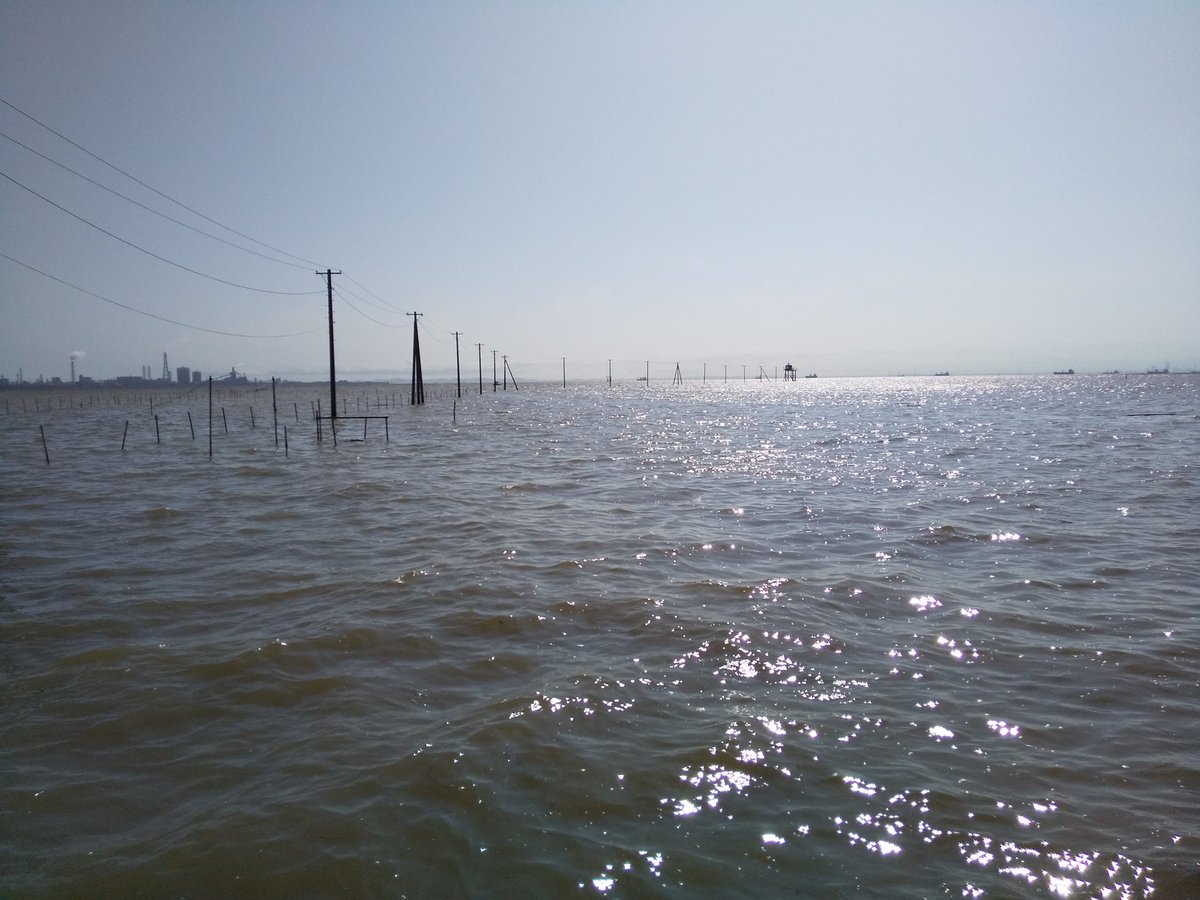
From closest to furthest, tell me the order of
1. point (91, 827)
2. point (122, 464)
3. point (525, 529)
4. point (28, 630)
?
1. point (91, 827)
2. point (28, 630)
3. point (525, 529)
4. point (122, 464)

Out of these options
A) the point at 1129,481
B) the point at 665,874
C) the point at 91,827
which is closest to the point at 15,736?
the point at 91,827

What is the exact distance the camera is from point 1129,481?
17625mm

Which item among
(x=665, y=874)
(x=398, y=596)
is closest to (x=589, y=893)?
(x=665, y=874)

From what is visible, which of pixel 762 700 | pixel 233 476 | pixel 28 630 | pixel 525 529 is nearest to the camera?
pixel 762 700

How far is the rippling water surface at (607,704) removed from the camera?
4.05m

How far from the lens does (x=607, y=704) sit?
5914mm

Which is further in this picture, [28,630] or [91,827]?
[28,630]

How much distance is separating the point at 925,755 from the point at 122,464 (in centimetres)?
2800

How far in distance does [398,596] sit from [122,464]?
21.5 m

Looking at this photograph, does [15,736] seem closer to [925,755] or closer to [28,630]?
[28,630]

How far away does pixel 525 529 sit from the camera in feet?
43.2

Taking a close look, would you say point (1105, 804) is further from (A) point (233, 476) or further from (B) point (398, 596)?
(A) point (233, 476)

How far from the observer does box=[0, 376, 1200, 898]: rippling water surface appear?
405cm

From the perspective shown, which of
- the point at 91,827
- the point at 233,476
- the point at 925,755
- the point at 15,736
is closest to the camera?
the point at 91,827
